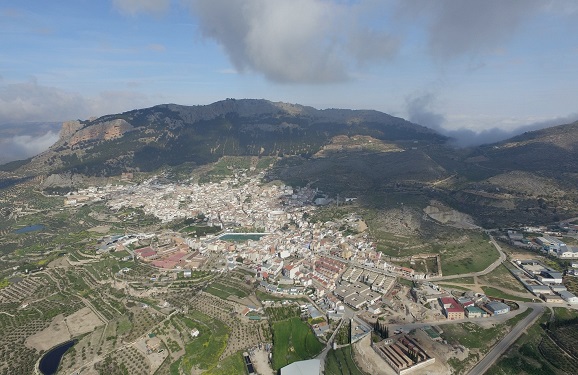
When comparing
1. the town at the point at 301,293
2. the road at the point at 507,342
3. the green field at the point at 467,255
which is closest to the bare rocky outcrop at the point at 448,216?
the town at the point at 301,293

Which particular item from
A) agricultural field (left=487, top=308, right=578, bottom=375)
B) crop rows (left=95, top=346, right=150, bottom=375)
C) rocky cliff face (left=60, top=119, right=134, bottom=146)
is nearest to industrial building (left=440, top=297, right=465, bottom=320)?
agricultural field (left=487, top=308, right=578, bottom=375)

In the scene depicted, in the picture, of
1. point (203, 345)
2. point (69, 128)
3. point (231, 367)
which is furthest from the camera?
point (69, 128)

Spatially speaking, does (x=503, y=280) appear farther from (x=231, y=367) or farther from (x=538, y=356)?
(x=231, y=367)

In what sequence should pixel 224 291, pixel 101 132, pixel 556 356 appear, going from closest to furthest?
pixel 556 356, pixel 224 291, pixel 101 132

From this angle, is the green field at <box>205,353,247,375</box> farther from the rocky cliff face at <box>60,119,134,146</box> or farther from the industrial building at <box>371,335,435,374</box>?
the rocky cliff face at <box>60,119,134,146</box>

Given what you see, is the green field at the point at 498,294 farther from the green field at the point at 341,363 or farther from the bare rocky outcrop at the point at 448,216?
the bare rocky outcrop at the point at 448,216

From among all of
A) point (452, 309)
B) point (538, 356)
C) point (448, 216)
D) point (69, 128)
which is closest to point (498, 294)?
point (452, 309)
